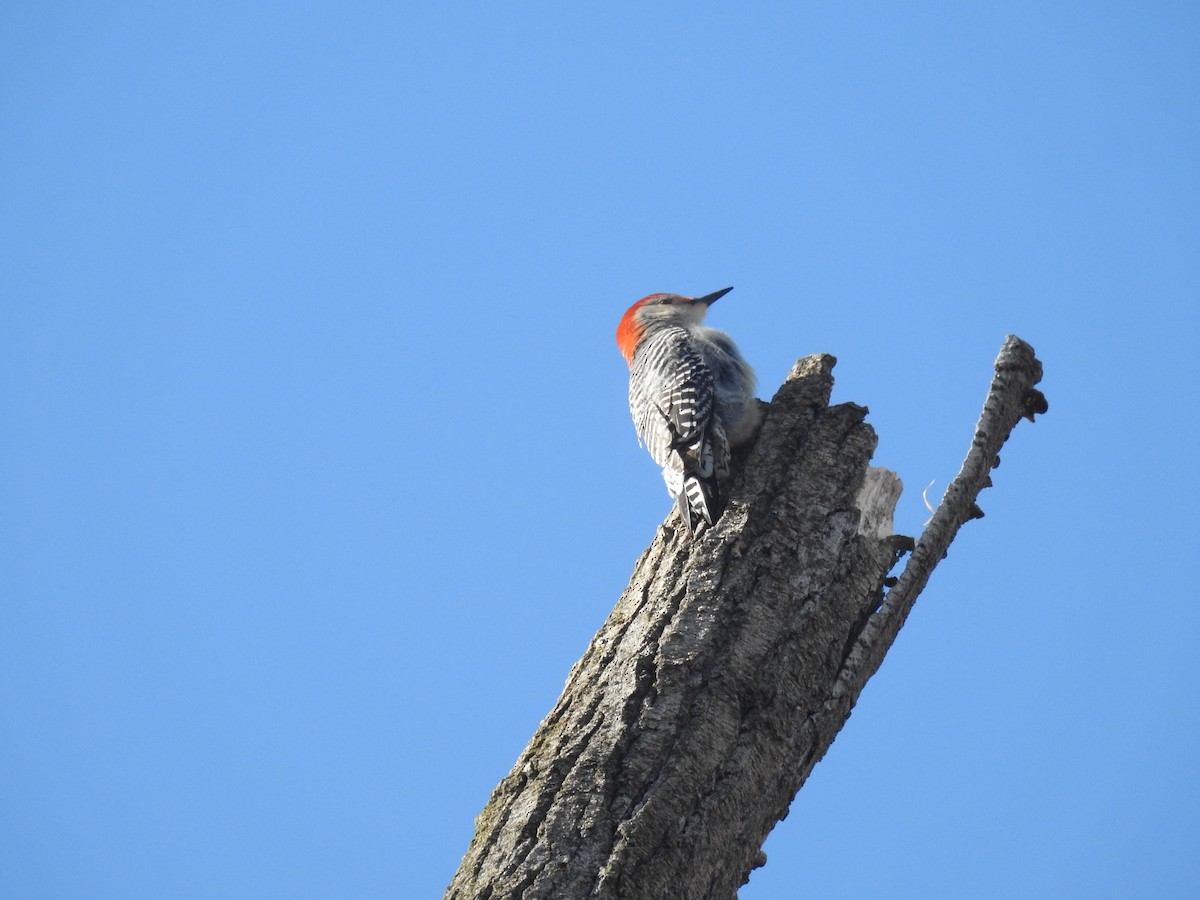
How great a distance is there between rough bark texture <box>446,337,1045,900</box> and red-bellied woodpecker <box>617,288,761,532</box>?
369 millimetres

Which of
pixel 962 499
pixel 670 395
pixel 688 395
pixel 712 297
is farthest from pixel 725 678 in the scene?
pixel 712 297

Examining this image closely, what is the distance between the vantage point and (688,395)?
20.4 ft

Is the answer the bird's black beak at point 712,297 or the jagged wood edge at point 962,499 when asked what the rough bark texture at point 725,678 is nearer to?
the jagged wood edge at point 962,499

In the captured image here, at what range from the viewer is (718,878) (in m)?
3.47

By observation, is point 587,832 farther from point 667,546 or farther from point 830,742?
point 667,546

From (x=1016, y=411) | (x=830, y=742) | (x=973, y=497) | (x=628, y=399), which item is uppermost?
(x=628, y=399)

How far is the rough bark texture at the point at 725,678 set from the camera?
3.44 meters

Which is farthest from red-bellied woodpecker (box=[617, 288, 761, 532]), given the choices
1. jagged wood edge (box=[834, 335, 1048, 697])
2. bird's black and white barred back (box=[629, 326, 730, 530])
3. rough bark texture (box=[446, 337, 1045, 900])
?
jagged wood edge (box=[834, 335, 1048, 697])

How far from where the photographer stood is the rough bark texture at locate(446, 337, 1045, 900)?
344 centimetres

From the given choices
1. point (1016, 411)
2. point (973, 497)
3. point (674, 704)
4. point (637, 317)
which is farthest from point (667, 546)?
point (637, 317)

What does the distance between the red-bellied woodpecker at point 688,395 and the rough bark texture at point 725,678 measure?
0.37 metres

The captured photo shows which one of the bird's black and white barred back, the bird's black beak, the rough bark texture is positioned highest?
the bird's black beak

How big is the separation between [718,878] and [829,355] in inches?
98.0

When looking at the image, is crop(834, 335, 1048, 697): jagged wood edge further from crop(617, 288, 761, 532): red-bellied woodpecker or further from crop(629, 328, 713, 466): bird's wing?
crop(629, 328, 713, 466): bird's wing
